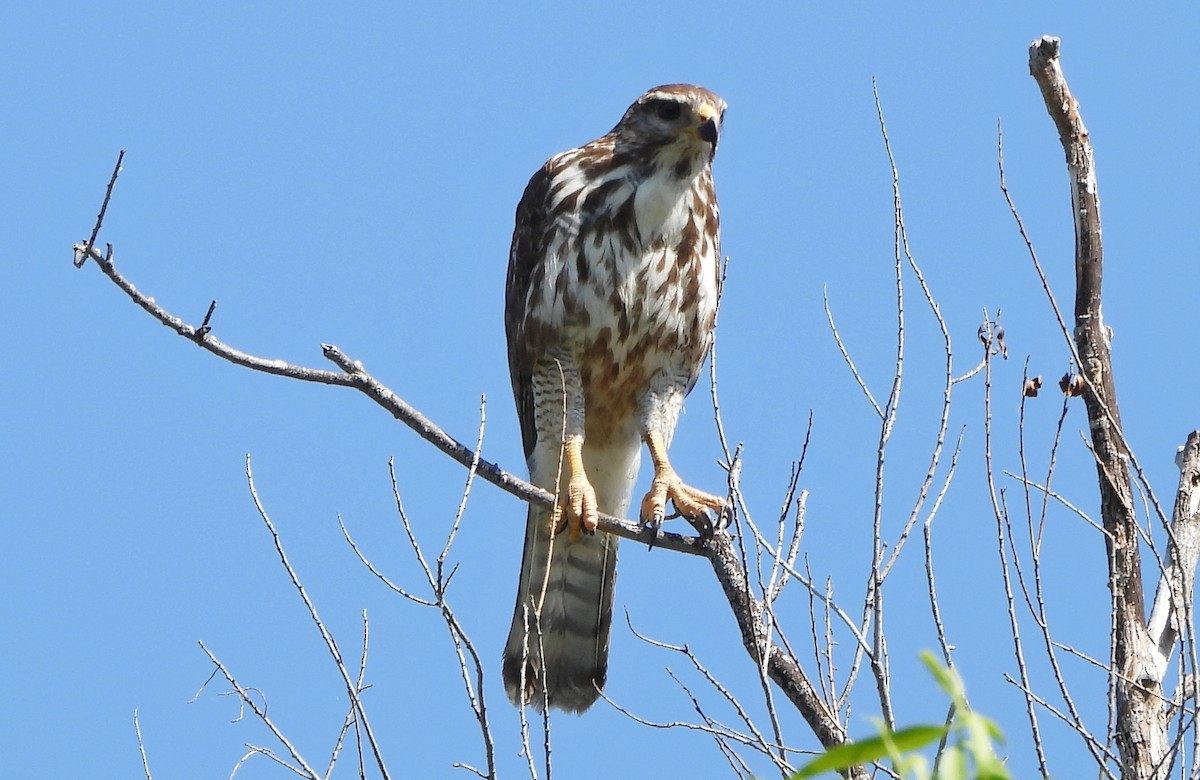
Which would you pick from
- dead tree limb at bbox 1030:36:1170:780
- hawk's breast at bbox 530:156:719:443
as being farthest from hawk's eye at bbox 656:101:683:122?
dead tree limb at bbox 1030:36:1170:780

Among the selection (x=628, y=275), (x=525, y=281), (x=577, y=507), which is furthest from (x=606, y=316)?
(x=577, y=507)

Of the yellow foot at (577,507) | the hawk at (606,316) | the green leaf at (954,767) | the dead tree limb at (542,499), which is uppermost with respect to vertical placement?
the hawk at (606,316)

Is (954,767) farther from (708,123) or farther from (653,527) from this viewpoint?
(708,123)

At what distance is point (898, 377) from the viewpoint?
3670mm

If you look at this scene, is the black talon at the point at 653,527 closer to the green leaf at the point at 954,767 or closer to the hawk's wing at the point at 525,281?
the hawk's wing at the point at 525,281

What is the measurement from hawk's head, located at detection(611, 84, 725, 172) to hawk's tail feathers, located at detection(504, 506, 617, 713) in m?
1.36

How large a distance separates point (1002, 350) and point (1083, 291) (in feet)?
1.83

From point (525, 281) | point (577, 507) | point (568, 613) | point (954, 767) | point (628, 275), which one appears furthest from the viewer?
point (568, 613)

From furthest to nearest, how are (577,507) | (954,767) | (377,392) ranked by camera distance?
(577,507) → (377,392) → (954,767)

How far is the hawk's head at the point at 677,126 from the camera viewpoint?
4.86m

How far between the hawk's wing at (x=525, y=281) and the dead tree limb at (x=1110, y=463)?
1738 mm

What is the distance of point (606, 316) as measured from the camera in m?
4.91

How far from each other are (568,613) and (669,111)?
1.89m

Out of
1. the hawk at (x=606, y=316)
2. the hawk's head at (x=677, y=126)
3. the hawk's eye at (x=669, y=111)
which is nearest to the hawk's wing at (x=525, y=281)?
the hawk at (x=606, y=316)
